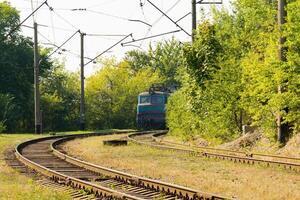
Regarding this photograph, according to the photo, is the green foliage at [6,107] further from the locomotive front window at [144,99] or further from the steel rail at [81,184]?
the steel rail at [81,184]

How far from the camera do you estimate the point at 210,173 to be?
46.9 ft

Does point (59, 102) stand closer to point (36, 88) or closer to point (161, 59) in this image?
point (36, 88)

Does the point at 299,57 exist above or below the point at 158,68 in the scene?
below

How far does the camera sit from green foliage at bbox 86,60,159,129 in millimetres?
63094

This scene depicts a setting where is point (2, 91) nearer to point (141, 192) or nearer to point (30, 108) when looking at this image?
point (30, 108)

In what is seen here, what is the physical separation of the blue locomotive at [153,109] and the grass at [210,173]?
24452 millimetres

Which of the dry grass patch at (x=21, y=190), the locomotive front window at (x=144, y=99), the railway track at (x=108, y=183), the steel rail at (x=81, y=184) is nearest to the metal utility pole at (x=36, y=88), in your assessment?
the locomotive front window at (x=144, y=99)

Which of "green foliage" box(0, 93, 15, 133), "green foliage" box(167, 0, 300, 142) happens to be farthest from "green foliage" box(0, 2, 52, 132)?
"green foliage" box(167, 0, 300, 142)

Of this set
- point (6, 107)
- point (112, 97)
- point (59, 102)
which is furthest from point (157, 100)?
point (112, 97)

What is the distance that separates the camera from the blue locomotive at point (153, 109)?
45.3 m

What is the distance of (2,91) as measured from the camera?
53094 millimetres

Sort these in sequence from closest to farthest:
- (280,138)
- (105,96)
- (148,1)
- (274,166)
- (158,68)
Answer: (274,166)
(280,138)
(148,1)
(105,96)
(158,68)

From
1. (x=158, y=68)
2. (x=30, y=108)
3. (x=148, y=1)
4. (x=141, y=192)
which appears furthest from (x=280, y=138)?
(x=158, y=68)

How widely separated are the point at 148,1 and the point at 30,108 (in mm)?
28021
